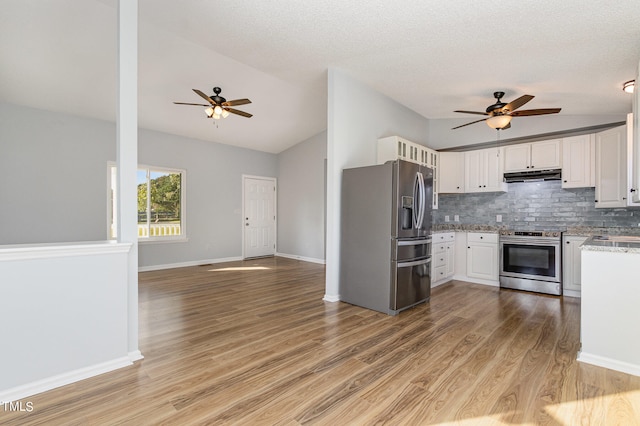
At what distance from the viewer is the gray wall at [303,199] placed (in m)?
7.06

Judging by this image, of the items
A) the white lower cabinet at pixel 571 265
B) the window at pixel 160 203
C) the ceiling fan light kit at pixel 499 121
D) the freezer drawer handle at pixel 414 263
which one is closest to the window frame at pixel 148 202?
the window at pixel 160 203

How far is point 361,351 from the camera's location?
2531 millimetres

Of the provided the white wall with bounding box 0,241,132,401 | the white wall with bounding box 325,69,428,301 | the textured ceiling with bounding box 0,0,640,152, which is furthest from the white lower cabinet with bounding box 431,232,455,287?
the white wall with bounding box 0,241,132,401

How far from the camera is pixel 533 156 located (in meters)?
4.77

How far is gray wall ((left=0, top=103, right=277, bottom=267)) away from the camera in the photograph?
4.58 m

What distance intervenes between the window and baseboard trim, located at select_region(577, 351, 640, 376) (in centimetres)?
638

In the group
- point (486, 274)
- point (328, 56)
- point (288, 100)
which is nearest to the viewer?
point (328, 56)

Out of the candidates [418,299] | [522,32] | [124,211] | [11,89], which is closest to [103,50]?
[11,89]

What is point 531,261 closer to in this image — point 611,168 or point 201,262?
point 611,168

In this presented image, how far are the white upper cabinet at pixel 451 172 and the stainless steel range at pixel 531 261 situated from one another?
1163 mm

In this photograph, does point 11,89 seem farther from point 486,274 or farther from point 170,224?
point 486,274

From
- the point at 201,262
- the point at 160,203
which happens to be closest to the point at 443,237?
the point at 201,262

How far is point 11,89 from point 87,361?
173 inches

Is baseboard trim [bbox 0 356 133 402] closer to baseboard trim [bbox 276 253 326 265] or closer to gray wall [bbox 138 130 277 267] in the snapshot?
gray wall [bbox 138 130 277 267]
